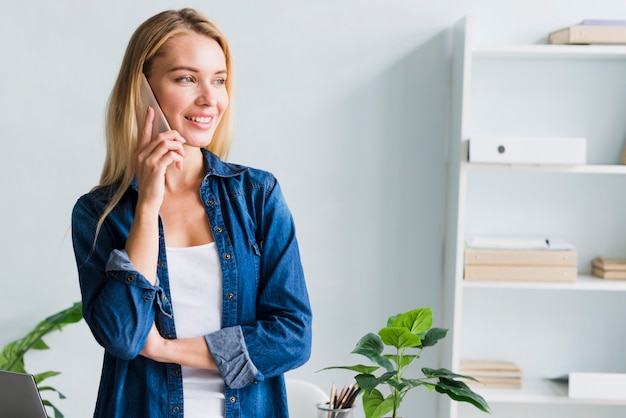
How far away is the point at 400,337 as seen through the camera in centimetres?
168

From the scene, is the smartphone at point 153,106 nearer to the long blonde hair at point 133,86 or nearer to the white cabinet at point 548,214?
the long blonde hair at point 133,86

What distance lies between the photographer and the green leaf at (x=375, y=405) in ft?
5.48

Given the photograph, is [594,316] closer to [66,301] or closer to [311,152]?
[311,152]

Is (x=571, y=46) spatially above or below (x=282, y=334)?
above

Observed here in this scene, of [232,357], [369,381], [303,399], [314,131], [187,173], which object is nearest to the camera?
[232,357]

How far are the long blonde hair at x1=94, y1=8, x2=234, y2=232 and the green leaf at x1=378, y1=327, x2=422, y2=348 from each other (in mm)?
581

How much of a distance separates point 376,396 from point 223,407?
441 millimetres

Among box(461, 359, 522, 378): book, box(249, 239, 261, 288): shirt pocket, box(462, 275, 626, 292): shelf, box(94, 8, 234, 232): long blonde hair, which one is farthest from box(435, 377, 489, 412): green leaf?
box(461, 359, 522, 378): book

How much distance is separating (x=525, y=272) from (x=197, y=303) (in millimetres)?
1668

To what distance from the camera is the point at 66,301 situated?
307cm

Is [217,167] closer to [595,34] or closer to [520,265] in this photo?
[520,265]

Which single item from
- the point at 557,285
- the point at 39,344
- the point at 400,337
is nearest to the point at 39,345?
the point at 39,344

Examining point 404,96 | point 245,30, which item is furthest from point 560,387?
point 245,30

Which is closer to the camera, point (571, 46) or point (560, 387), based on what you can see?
point (571, 46)
